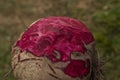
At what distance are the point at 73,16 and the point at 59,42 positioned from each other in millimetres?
3379

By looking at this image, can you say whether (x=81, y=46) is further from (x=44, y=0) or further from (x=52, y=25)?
(x=44, y=0)

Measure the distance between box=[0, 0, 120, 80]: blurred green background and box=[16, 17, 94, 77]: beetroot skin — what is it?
2077 mm

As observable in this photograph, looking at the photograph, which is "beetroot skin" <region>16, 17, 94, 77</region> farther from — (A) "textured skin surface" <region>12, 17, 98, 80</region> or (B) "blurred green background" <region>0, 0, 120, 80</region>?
(B) "blurred green background" <region>0, 0, 120, 80</region>

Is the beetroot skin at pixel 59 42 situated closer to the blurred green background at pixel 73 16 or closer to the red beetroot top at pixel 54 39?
the red beetroot top at pixel 54 39

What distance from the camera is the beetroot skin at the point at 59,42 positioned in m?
2.37

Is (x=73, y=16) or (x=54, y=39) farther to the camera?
(x=73, y=16)

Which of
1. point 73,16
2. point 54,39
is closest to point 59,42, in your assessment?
point 54,39

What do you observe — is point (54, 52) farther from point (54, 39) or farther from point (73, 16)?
point (73, 16)

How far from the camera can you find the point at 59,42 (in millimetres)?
2383

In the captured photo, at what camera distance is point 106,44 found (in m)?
4.89

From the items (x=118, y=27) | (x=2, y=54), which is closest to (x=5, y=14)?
(x=2, y=54)

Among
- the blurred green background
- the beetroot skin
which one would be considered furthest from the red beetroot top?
the blurred green background

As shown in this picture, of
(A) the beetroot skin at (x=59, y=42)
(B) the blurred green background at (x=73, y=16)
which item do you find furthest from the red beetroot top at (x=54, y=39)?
(B) the blurred green background at (x=73, y=16)

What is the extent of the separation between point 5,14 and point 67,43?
12.9 feet
